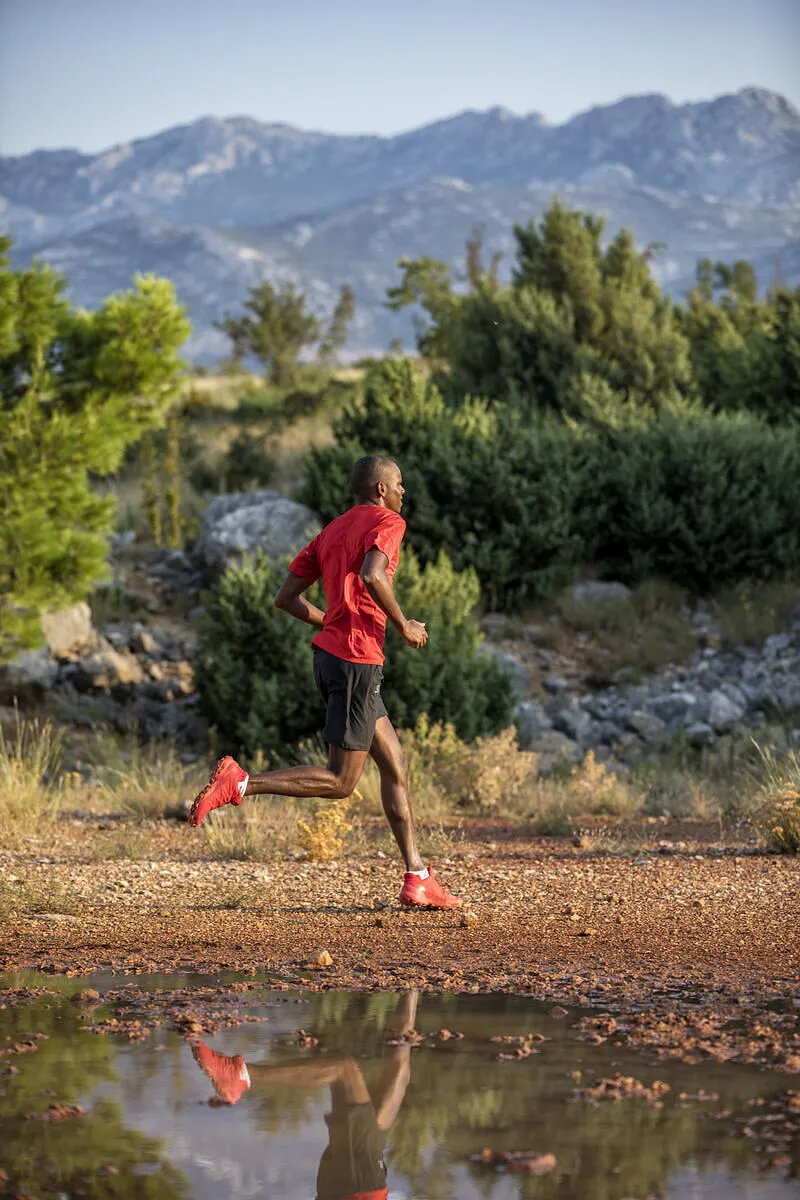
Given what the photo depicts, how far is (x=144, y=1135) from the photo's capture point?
359 centimetres

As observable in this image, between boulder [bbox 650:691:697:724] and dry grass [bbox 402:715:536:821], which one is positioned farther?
boulder [bbox 650:691:697:724]

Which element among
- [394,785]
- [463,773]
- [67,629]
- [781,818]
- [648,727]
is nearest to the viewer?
[394,785]

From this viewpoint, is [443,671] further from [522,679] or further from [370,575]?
[370,575]

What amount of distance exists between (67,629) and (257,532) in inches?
105

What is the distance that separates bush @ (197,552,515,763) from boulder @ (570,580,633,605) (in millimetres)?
4240

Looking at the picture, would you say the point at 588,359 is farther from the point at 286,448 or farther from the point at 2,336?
the point at 2,336

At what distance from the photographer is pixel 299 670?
12.9 metres

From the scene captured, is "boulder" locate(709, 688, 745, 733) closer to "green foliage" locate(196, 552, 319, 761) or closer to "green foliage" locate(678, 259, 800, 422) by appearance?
"green foliage" locate(196, 552, 319, 761)

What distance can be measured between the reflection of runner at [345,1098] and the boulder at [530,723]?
905cm

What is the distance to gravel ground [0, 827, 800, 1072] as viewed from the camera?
4805 mm

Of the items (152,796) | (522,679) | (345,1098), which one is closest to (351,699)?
(345,1098)

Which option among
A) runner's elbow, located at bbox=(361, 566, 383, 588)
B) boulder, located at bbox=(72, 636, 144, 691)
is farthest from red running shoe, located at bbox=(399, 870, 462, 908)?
boulder, located at bbox=(72, 636, 144, 691)

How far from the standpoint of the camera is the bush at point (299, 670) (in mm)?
12766

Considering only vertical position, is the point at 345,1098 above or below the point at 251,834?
above
